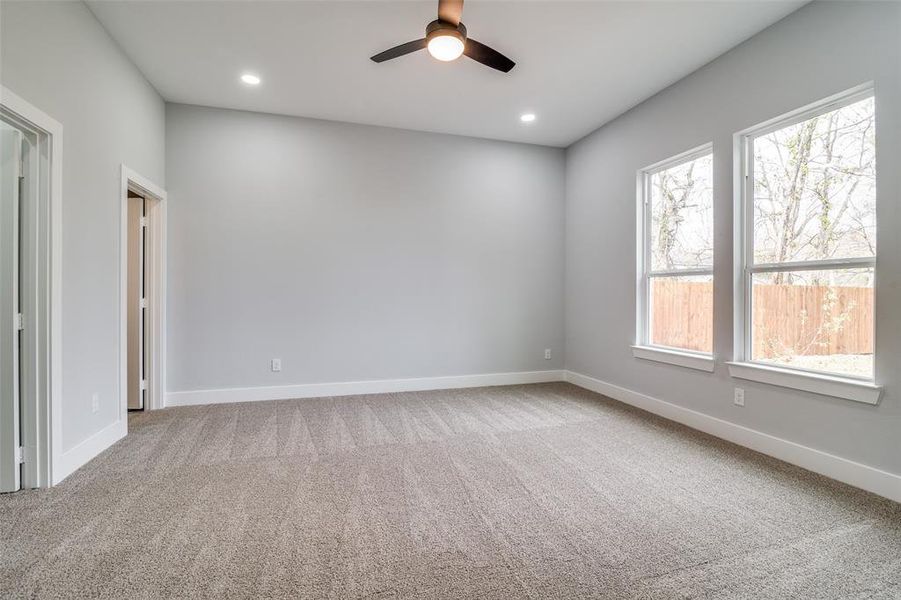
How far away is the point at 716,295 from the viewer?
3.30 metres

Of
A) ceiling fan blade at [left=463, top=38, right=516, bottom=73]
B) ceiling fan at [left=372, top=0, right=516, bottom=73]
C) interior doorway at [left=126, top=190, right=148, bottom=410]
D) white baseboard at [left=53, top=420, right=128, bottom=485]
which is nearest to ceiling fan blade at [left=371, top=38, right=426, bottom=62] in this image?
ceiling fan at [left=372, top=0, right=516, bottom=73]

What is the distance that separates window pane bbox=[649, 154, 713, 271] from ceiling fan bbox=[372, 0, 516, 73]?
2.07m

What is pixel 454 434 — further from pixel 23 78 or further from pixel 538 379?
pixel 23 78

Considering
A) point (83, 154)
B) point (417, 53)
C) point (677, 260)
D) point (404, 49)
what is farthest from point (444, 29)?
point (677, 260)

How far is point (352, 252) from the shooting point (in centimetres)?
451

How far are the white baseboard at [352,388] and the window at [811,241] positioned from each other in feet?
8.00

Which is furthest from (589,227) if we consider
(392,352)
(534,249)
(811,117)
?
(392,352)

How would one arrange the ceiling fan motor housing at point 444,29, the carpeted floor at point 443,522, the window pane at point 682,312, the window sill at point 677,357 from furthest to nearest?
the window pane at point 682,312
the window sill at point 677,357
the ceiling fan motor housing at point 444,29
the carpeted floor at point 443,522

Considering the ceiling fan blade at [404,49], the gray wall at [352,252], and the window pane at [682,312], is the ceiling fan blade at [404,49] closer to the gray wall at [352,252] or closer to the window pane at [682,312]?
the gray wall at [352,252]

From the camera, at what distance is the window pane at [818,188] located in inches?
96.3

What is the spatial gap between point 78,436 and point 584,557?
10.2 ft

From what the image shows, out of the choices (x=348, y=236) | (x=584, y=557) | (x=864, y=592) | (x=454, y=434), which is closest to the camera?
(x=864, y=592)

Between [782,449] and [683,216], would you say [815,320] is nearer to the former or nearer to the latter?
[782,449]

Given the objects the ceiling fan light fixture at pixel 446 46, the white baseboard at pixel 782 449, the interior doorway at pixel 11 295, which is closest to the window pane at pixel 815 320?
the white baseboard at pixel 782 449
